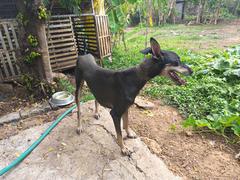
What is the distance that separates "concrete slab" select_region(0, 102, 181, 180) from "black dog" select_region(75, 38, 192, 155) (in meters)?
0.21

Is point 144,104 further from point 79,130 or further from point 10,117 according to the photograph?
point 10,117

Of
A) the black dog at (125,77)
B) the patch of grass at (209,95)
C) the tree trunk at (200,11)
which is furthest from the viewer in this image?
the tree trunk at (200,11)

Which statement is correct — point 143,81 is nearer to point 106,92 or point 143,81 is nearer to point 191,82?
point 106,92

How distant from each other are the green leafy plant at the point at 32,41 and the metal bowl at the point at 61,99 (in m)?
1.04

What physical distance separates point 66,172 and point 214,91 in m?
2.99

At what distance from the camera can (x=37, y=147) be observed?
7.93ft

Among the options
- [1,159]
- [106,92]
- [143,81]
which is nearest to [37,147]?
[1,159]

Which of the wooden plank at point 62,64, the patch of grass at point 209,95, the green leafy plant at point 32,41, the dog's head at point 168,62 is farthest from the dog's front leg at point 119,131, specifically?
the wooden plank at point 62,64

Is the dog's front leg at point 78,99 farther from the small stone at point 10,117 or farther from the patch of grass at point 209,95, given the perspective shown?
the patch of grass at point 209,95

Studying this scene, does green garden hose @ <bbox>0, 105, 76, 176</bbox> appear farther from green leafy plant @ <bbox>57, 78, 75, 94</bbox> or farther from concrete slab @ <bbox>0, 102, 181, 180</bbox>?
green leafy plant @ <bbox>57, 78, 75, 94</bbox>

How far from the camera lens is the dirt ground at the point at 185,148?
201 cm

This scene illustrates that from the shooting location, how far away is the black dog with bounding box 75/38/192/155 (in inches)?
65.4

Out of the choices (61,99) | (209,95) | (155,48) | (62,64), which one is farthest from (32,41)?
(209,95)

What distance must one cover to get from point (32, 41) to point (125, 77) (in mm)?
2330
